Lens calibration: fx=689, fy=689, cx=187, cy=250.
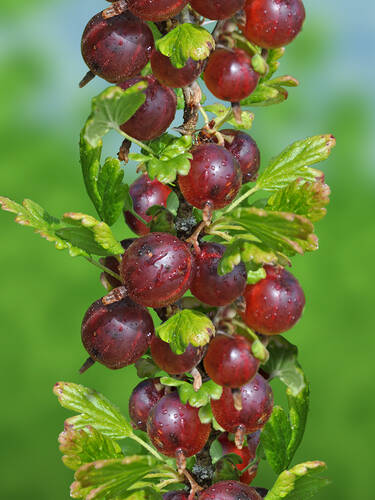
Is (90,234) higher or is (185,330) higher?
(90,234)

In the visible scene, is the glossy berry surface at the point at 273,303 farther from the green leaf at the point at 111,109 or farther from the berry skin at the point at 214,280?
the green leaf at the point at 111,109

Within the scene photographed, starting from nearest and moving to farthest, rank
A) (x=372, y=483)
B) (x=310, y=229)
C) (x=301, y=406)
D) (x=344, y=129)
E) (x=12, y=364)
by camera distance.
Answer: (x=310, y=229)
(x=301, y=406)
(x=372, y=483)
(x=12, y=364)
(x=344, y=129)

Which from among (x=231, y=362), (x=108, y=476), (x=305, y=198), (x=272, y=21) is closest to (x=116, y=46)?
(x=272, y=21)

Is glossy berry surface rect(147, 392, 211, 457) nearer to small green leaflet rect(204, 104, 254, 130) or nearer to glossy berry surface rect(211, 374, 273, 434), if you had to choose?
glossy berry surface rect(211, 374, 273, 434)

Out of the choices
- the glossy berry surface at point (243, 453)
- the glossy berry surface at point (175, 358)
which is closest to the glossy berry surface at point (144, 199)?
the glossy berry surface at point (175, 358)

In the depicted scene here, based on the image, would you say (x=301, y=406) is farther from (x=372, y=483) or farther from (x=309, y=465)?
(x=372, y=483)

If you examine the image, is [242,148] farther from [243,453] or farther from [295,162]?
[243,453]

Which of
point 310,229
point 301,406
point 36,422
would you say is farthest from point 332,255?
point 310,229
